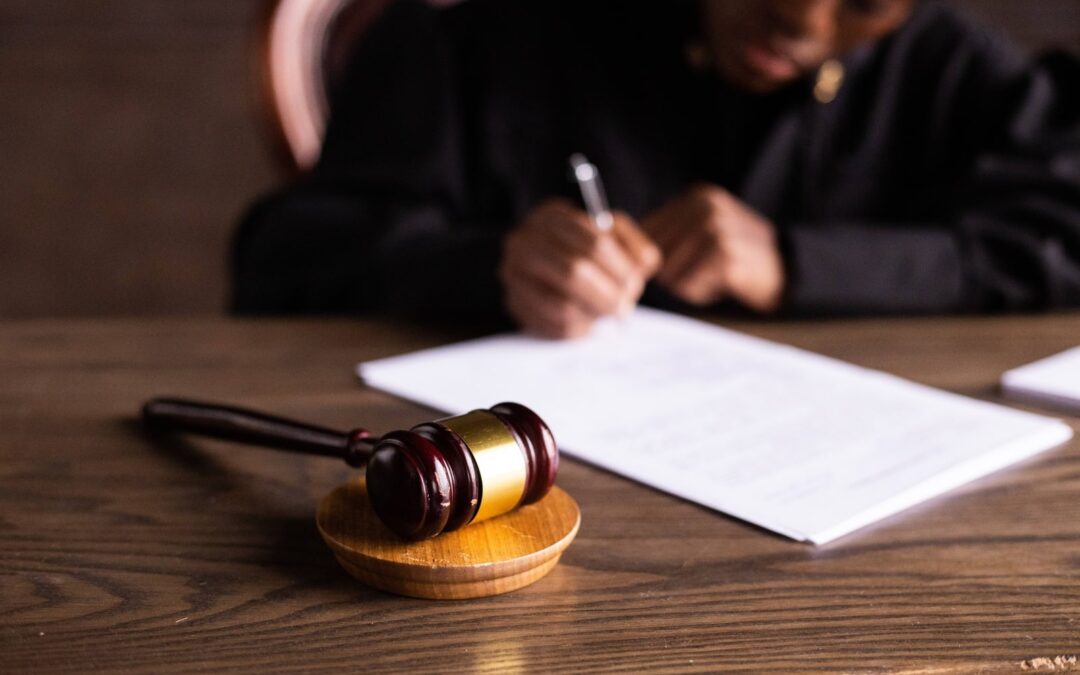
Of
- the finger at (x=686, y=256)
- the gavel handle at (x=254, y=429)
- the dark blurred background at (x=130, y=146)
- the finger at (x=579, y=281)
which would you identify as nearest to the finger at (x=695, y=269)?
the finger at (x=686, y=256)

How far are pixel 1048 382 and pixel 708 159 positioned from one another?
65cm

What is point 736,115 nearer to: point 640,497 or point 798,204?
point 798,204

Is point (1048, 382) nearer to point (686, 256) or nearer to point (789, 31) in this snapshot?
point (686, 256)

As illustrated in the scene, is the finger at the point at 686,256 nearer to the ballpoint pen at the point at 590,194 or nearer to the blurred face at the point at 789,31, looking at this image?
the ballpoint pen at the point at 590,194

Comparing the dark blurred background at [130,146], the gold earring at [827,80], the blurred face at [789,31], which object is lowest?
the dark blurred background at [130,146]

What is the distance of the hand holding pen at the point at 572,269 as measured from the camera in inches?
36.4

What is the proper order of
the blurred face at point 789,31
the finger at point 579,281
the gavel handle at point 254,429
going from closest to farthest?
the gavel handle at point 254,429 → the finger at point 579,281 → the blurred face at point 789,31

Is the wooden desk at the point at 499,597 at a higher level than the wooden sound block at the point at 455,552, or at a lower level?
lower

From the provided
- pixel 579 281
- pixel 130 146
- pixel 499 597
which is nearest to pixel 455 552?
pixel 499 597

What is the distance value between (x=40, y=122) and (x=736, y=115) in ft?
5.25

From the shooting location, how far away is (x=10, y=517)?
576mm

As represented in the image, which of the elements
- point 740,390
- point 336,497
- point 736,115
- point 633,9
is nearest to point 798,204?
point 736,115

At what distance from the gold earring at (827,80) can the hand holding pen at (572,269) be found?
1.45ft

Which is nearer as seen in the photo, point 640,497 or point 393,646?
point 393,646
